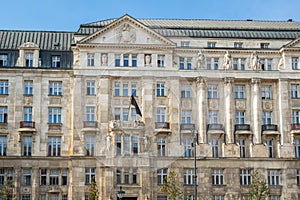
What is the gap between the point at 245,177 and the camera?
232 feet

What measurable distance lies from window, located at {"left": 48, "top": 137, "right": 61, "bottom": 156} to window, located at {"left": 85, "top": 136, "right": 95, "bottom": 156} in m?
3.39

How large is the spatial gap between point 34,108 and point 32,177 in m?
7.55

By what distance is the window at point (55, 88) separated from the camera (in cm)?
7206

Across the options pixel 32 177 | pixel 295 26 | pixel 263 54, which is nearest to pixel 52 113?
pixel 32 177

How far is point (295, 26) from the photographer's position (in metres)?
79.4

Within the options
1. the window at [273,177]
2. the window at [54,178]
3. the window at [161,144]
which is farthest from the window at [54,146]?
the window at [273,177]

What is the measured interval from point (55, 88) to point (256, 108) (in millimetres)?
22458

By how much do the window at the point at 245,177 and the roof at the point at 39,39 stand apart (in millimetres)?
23935

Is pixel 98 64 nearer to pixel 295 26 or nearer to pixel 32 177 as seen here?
pixel 32 177

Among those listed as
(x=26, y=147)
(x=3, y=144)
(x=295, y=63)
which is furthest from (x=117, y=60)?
(x=295, y=63)

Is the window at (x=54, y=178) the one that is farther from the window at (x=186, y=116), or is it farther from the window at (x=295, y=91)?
the window at (x=295, y=91)

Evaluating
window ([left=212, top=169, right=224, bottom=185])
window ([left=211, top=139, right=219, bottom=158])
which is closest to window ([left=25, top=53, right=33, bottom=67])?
window ([left=211, top=139, right=219, bottom=158])

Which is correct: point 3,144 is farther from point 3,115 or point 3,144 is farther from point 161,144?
point 161,144

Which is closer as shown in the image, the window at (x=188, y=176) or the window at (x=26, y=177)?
the window at (x=26, y=177)
